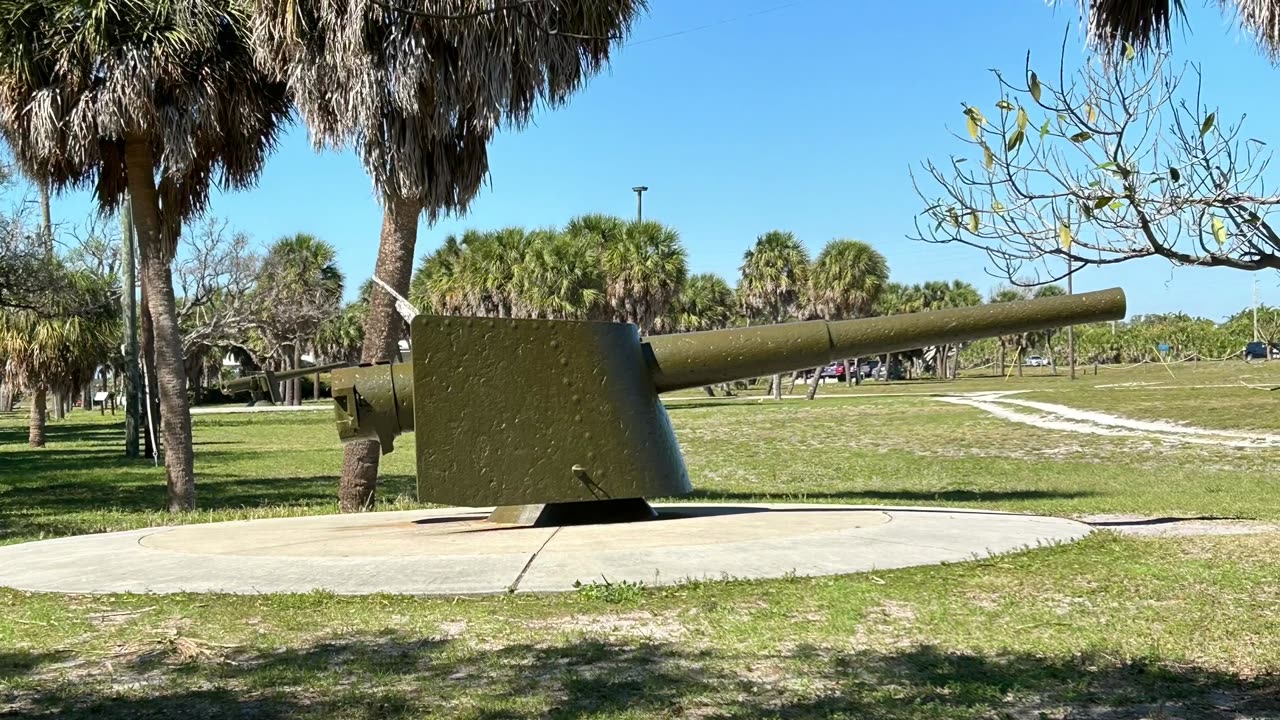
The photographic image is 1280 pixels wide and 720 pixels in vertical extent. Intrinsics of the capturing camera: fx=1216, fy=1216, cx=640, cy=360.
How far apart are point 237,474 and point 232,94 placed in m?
10.1

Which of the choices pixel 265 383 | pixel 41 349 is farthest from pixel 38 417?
pixel 265 383

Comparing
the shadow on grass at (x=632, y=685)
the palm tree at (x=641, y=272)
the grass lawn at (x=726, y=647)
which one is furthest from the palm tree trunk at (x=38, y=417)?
the shadow on grass at (x=632, y=685)

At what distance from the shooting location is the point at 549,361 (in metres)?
7.83

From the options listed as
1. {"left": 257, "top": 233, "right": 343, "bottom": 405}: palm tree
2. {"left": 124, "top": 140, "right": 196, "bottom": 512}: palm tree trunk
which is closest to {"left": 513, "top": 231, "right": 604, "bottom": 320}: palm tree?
{"left": 257, "top": 233, "right": 343, "bottom": 405}: palm tree

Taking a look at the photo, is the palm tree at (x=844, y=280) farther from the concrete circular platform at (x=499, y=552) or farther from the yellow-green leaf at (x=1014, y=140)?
the yellow-green leaf at (x=1014, y=140)

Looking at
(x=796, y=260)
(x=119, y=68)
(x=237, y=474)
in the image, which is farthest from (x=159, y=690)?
(x=796, y=260)

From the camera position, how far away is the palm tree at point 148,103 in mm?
12625

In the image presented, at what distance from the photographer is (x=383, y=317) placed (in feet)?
42.4

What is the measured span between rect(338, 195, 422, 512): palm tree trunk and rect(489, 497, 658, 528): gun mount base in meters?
4.49

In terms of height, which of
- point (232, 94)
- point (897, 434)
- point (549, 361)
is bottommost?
point (897, 434)

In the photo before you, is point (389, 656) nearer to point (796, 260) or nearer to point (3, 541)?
point (3, 541)

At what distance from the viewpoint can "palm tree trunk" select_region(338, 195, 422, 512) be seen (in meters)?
12.7

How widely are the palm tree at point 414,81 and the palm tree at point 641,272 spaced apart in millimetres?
31194

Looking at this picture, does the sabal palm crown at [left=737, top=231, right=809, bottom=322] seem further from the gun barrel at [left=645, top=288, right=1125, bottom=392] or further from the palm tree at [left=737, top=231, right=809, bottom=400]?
the gun barrel at [left=645, top=288, right=1125, bottom=392]
